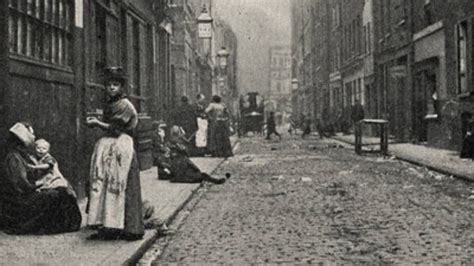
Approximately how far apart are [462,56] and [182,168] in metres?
10.4

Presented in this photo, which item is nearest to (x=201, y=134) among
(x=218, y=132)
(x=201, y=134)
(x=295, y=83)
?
(x=201, y=134)

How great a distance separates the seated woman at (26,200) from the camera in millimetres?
7420

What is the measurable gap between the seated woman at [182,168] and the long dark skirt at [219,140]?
26.3 ft

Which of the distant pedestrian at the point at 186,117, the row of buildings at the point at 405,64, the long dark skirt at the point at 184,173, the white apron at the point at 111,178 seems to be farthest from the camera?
the row of buildings at the point at 405,64

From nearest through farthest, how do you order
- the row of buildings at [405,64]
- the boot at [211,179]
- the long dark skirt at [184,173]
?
the long dark skirt at [184,173] < the boot at [211,179] < the row of buildings at [405,64]

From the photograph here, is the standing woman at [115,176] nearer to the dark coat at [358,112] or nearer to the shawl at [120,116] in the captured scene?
the shawl at [120,116]

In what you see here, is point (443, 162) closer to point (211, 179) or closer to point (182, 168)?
point (211, 179)

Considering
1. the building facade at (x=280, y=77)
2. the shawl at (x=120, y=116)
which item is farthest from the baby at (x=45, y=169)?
the building facade at (x=280, y=77)

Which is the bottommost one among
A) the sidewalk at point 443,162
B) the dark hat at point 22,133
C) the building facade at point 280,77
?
the sidewalk at point 443,162

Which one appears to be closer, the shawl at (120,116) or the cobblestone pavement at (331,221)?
the cobblestone pavement at (331,221)

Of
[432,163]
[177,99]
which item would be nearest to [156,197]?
[432,163]

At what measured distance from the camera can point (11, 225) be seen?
24.9ft

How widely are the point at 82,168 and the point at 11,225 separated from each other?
3406mm

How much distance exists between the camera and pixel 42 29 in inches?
378
